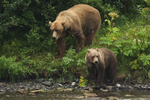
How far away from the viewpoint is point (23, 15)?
8.80m

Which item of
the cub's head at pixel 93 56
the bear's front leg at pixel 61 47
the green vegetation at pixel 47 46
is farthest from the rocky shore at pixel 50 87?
the bear's front leg at pixel 61 47

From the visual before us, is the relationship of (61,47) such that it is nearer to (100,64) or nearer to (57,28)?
Answer: (57,28)

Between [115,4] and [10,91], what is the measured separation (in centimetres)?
607

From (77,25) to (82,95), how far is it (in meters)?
2.71

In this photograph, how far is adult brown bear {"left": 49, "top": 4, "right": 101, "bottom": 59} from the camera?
7807 millimetres

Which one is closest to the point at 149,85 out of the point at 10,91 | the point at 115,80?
the point at 115,80

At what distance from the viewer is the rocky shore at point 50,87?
694 cm

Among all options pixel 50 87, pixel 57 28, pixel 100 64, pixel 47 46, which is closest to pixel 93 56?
pixel 100 64

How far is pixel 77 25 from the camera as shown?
8.30 metres

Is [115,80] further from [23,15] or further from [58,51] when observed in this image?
[23,15]

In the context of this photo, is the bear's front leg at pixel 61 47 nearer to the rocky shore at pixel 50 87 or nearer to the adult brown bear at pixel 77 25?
the adult brown bear at pixel 77 25

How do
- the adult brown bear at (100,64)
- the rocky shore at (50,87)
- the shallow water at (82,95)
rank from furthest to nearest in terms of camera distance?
the rocky shore at (50,87), the adult brown bear at (100,64), the shallow water at (82,95)

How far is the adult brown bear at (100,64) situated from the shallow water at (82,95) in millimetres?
524

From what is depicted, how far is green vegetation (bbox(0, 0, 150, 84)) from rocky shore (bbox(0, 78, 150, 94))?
24 centimetres
